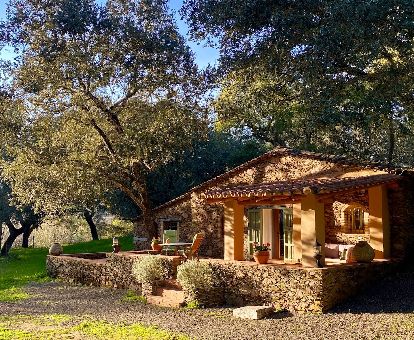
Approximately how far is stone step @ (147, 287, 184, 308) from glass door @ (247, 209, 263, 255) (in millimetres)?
4799

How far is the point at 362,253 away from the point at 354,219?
144 inches

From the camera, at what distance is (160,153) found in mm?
23844

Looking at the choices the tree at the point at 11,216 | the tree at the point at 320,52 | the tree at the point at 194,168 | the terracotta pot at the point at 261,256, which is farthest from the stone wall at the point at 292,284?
the tree at the point at 11,216

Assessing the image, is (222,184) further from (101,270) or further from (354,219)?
(101,270)

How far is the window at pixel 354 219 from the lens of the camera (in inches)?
736

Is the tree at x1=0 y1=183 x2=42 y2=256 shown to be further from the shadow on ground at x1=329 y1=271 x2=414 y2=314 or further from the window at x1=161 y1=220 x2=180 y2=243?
the shadow on ground at x1=329 y1=271 x2=414 y2=314

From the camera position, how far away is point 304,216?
14.1 metres

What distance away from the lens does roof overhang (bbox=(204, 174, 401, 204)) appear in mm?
13938

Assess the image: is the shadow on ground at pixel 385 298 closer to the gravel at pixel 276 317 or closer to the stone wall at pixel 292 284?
the gravel at pixel 276 317

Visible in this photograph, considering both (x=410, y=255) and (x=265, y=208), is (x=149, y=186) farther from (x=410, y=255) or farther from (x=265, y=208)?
(x=410, y=255)

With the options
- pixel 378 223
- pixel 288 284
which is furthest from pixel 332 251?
pixel 288 284

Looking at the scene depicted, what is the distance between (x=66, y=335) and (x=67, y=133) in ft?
46.7

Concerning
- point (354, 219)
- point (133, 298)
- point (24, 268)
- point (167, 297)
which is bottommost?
point (133, 298)

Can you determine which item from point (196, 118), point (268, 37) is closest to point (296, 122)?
point (196, 118)
